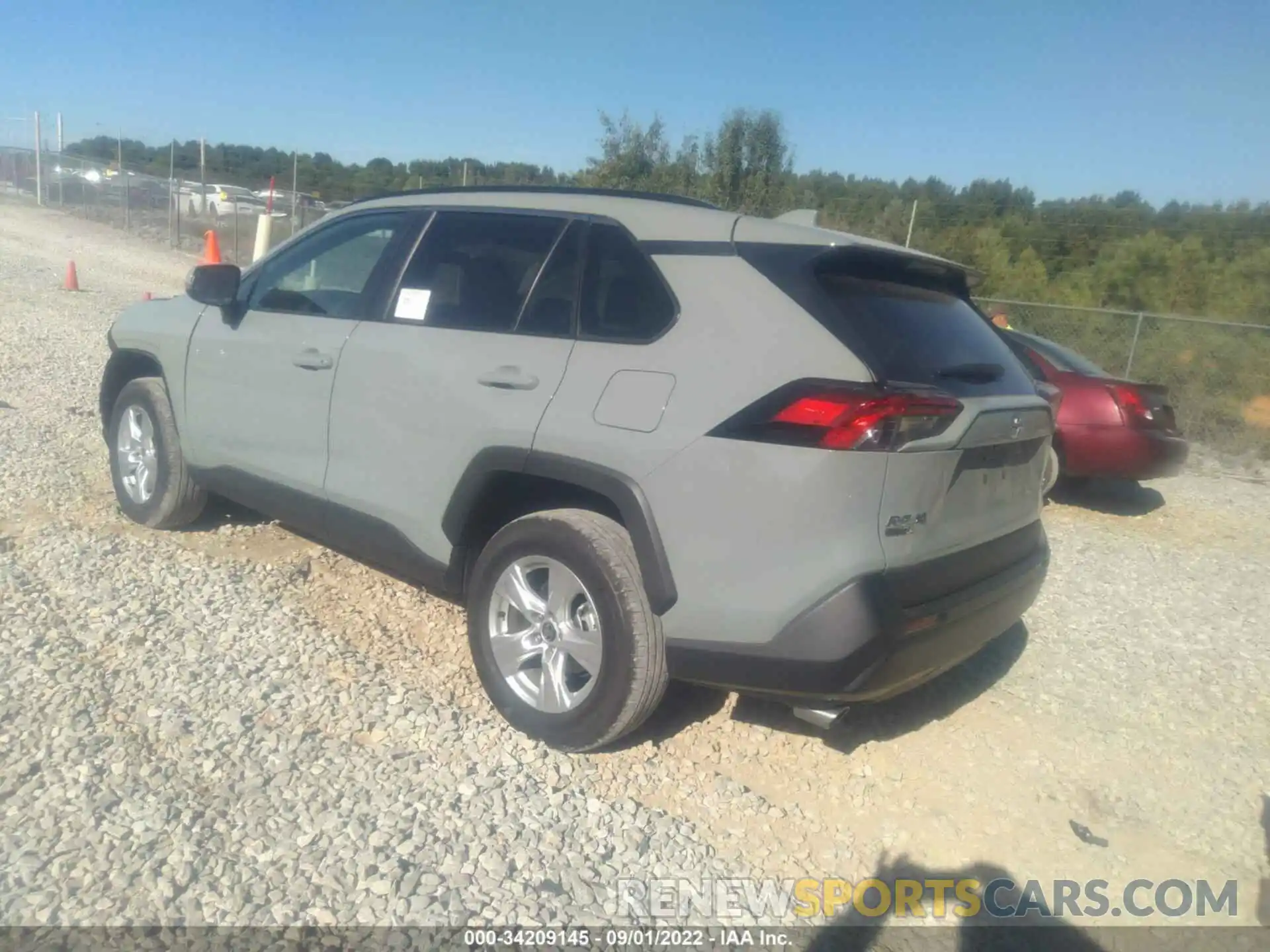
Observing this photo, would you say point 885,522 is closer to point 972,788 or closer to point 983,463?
point 983,463

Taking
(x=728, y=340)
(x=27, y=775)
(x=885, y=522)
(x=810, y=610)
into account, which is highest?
(x=728, y=340)

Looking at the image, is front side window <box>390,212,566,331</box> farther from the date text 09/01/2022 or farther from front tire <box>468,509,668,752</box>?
the date text 09/01/2022

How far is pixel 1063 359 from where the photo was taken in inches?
317

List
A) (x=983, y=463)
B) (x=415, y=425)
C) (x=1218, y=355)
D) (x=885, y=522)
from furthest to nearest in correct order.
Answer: (x=1218, y=355) < (x=415, y=425) < (x=983, y=463) < (x=885, y=522)

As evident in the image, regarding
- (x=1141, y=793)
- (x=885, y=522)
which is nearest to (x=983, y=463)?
(x=885, y=522)

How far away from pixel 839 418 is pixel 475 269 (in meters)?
1.71

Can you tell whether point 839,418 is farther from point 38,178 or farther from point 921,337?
point 38,178

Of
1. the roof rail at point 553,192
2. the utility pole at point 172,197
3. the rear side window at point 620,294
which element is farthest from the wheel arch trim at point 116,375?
the utility pole at point 172,197

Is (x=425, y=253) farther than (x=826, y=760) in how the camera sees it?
Yes

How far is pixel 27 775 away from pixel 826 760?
8.73 ft

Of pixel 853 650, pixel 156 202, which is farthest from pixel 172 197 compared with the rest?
pixel 853 650

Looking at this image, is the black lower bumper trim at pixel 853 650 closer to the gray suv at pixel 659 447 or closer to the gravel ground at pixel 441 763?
the gray suv at pixel 659 447

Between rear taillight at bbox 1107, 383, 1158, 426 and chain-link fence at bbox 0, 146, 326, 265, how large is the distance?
14.3m

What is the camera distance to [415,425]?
3721 millimetres
